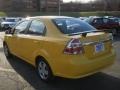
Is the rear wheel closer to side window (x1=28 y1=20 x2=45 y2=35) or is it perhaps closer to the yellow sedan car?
the yellow sedan car

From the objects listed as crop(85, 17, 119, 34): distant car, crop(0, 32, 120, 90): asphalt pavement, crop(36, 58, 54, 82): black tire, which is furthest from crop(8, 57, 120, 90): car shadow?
crop(85, 17, 119, 34): distant car

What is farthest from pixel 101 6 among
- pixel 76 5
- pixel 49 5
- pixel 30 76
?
pixel 30 76

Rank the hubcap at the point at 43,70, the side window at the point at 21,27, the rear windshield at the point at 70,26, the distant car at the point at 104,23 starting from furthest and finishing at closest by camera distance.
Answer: the distant car at the point at 104,23, the side window at the point at 21,27, the hubcap at the point at 43,70, the rear windshield at the point at 70,26

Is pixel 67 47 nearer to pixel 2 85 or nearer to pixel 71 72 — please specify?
pixel 71 72

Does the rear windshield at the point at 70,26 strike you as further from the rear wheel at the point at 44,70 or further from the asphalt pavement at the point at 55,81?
the asphalt pavement at the point at 55,81

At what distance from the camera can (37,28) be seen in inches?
267

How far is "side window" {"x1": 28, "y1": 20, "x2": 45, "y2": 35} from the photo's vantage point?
6543 millimetres

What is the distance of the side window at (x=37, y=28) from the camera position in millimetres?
6543

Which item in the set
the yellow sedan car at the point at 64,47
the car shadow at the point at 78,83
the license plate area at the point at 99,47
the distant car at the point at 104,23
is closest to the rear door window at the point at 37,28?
the yellow sedan car at the point at 64,47

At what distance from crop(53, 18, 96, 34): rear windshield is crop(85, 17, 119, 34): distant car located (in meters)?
A: 12.7

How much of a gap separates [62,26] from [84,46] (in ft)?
3.09

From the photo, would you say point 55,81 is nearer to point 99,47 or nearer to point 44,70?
point 44,70

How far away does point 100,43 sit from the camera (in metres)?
6.07

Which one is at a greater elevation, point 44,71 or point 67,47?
point 67,47
